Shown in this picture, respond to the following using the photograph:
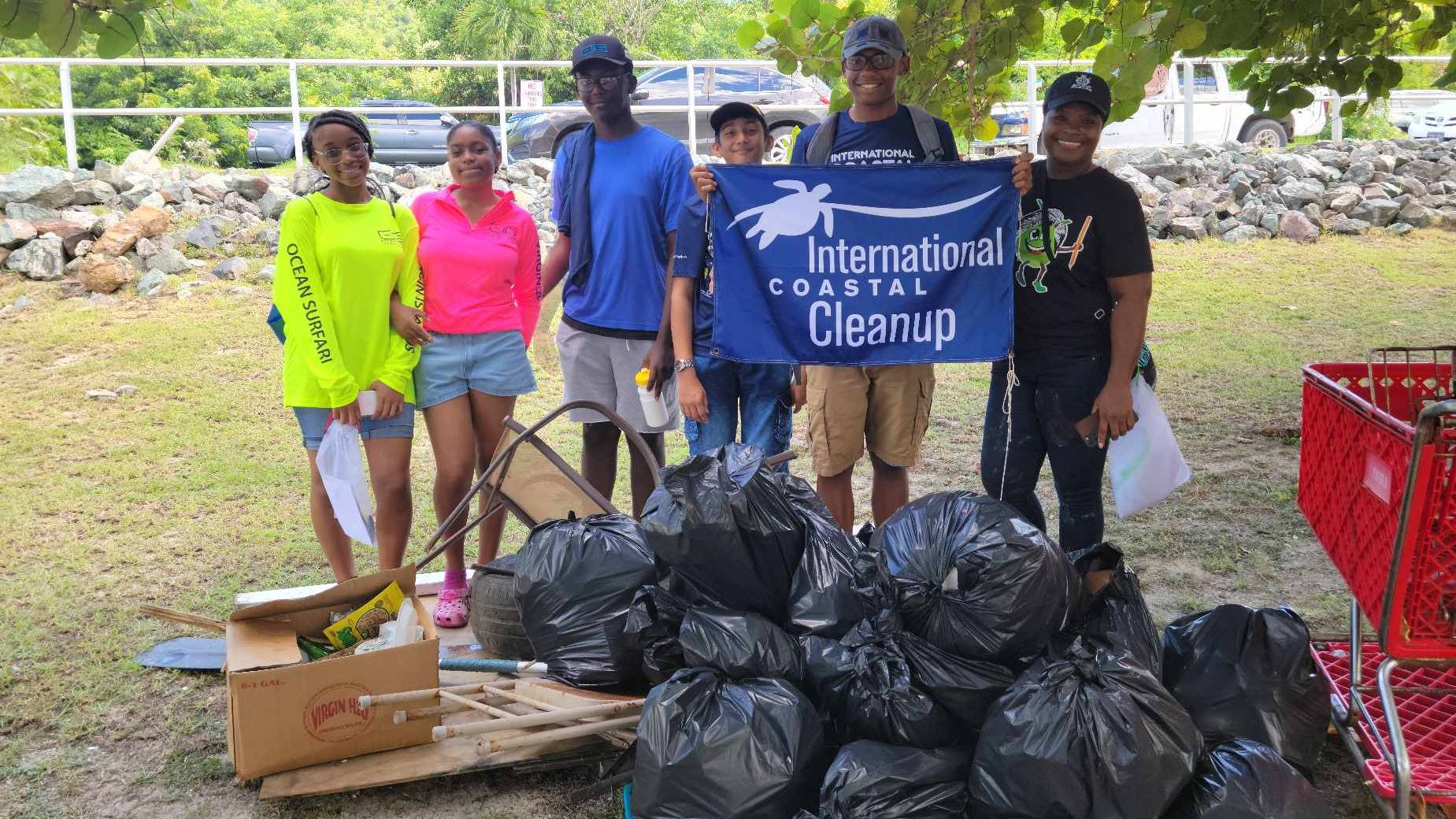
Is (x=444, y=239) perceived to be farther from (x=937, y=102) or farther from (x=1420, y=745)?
(x=1420, y=745)

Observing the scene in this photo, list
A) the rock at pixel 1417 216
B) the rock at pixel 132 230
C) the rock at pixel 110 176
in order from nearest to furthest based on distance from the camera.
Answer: the rock at pixel 132 230 < the rock at pixel 110 176 < the rock at pixel 1417 216

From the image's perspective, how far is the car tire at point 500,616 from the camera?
3934 mm

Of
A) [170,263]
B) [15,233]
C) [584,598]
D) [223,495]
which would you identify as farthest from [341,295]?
[15,233]

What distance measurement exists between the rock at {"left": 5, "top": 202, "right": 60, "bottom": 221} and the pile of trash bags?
10002 mm

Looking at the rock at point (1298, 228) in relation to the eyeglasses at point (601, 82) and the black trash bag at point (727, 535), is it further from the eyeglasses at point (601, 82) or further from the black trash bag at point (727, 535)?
the black trash bag at point (727, 535)

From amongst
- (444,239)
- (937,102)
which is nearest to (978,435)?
(937,102)

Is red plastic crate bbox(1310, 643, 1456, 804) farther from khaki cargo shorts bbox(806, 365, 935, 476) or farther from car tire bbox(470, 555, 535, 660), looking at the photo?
car tire bbox(470, 555, 535, 660)

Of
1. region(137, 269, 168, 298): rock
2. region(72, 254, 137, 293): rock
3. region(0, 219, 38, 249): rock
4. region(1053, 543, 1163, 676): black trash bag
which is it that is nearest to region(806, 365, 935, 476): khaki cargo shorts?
region(1053, 543, 1163, 676): black trash bag

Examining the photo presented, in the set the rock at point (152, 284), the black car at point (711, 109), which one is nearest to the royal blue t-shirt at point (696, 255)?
the rock at point (152, 284)

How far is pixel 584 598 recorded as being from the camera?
358 cm

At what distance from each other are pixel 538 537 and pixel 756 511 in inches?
33.3

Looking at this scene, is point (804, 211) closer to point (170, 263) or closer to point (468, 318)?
point (468, 318)

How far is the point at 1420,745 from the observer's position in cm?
316

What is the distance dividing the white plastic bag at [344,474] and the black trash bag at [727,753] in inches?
65.6
